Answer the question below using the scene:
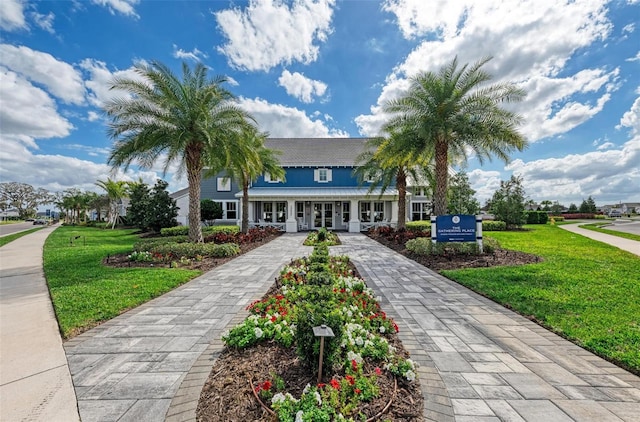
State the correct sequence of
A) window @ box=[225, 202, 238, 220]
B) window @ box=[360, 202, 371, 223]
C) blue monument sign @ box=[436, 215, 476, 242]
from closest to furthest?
1. blue monument sign @ box=[436, 215, 476, 242]
2. window @ box=[360, 202, 371, 223]
3. window @ box=[225, 202, 238, 220]

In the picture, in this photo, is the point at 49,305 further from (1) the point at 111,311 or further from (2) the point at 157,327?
(2) the point at 157,327

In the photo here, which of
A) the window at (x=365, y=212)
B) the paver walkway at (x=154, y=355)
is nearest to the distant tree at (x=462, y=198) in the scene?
the window at (x=365, y=212)

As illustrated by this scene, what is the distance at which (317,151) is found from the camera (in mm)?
26703

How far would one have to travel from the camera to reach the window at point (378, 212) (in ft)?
78.9

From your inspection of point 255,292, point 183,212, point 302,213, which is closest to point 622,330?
point 255,292

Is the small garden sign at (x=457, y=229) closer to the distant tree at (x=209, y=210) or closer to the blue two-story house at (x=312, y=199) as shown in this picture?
the blue two-story house at (x=312, y=199)

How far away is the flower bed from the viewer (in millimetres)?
2394

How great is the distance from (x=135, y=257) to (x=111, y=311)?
5.54 m

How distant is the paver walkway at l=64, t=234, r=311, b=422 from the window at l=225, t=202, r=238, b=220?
65.8 feet

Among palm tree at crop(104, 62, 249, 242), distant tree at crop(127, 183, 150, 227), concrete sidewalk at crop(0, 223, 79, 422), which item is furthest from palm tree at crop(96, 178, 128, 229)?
concrete sidewalk at crop(0, 223, 79, 422)

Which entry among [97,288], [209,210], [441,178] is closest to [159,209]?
[209,210]

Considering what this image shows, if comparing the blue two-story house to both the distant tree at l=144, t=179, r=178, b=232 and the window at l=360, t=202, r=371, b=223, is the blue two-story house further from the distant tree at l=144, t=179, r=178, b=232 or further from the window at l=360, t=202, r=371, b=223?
the distant tree at l=144, t=179, r=178, b=232

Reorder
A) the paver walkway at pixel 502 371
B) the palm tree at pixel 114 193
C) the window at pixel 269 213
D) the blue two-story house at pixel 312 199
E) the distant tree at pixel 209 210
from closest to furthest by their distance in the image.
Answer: the paver walkway at pixel 502 371 → the blue two-story house at pixel 312 199 → the distant tree at pixel 209 210 → the window at pixel 269 213 → the palm tree at pixel 114 193

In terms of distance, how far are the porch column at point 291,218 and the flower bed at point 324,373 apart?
18.6 m
